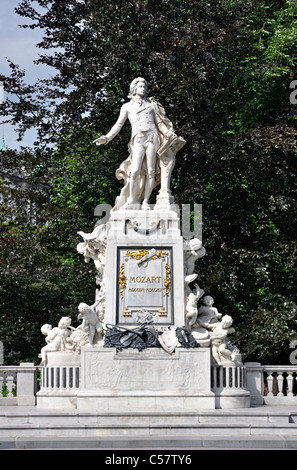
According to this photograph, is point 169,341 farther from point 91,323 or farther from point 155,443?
point 155,443

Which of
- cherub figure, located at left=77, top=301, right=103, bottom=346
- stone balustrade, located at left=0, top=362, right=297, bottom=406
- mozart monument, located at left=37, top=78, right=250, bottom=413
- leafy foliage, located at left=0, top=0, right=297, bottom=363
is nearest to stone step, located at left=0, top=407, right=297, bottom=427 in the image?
mozart monument, located at left=37, top=78, right=250, bottom=413

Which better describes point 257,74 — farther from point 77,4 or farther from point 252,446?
point 252,446

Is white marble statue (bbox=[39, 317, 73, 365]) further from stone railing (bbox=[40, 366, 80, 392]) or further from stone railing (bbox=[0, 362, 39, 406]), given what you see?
stone railing (bbox=[0, 362, 39, 406])

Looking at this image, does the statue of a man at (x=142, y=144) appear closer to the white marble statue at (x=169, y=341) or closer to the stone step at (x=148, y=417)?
the white marble statue at (x=169, y=341)

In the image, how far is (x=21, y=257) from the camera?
28.7m

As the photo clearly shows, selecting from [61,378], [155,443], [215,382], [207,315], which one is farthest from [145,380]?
[155,443]

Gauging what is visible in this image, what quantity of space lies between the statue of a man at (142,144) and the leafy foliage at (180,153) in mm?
7821

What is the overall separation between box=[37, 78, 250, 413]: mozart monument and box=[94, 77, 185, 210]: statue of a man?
0.06ft

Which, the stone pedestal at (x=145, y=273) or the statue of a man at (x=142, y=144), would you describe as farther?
the statue of a man at (x=142, y=144)

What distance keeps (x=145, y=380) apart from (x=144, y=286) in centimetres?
182

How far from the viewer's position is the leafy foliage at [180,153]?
2797cm

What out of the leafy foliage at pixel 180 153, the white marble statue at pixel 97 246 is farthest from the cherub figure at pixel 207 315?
the leafy foliage at pixel 180 153

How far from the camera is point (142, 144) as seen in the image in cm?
1948

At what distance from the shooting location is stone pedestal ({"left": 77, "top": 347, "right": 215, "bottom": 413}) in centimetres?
1767
